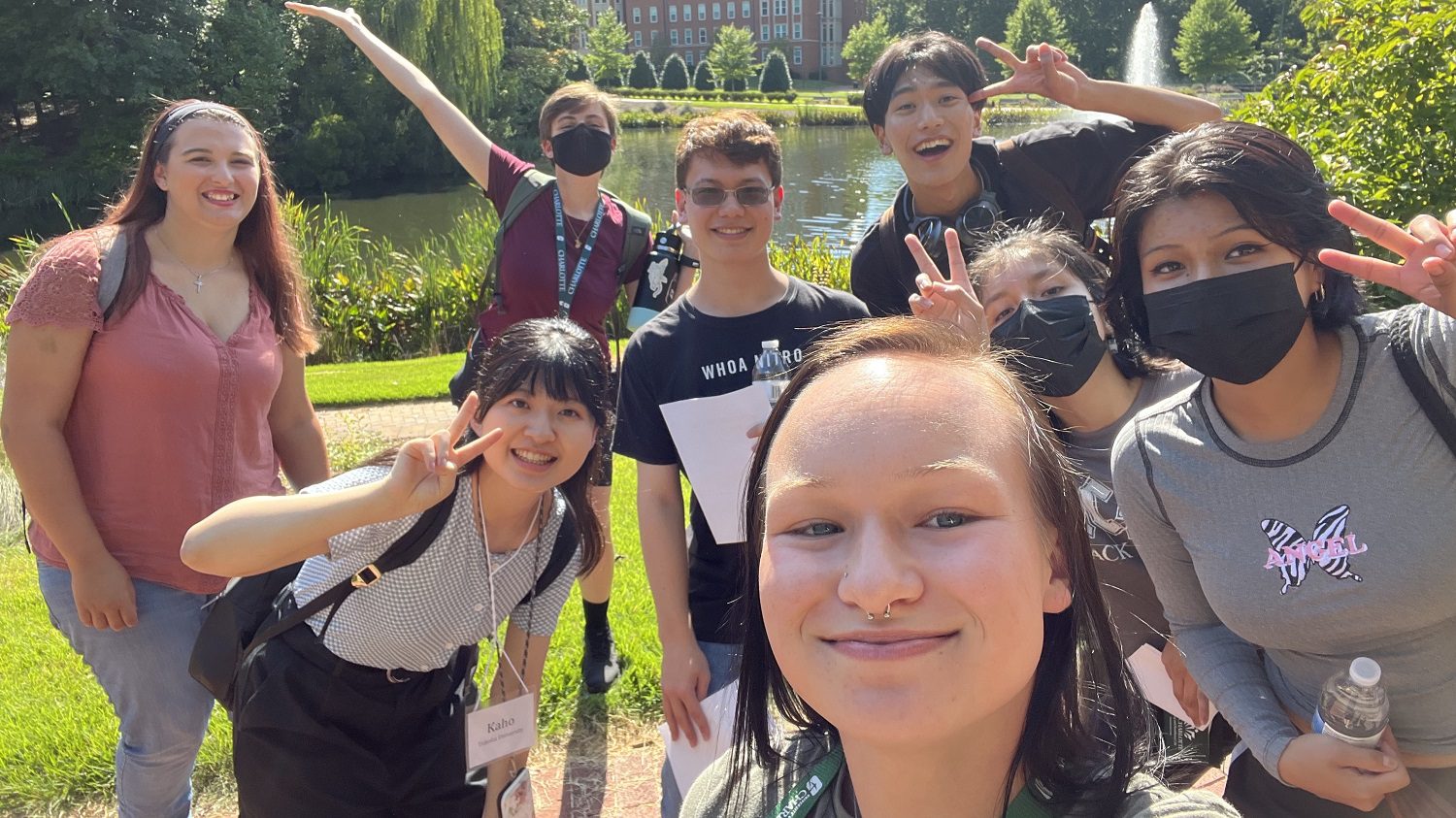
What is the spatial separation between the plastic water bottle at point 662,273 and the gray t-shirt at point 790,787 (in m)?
2.92

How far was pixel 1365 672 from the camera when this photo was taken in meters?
1.86

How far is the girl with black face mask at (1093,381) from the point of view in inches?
98.5

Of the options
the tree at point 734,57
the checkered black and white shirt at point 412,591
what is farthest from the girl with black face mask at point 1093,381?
the tree at point 734,57

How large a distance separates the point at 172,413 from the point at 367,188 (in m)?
35.6

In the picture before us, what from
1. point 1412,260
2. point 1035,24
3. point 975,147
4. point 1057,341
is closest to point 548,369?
point 1057,341

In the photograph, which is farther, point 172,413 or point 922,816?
point 172,413

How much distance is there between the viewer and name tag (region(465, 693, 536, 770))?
108 inches

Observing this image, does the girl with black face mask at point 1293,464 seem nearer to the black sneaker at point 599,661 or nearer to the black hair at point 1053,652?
the black hair at point 1053,652

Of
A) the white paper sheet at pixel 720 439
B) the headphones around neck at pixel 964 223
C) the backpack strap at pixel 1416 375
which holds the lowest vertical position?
the white paper sheet at pixel 720 439

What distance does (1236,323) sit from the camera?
1.98 m

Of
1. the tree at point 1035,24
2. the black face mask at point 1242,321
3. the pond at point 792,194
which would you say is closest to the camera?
the black face mask at point 1242,321

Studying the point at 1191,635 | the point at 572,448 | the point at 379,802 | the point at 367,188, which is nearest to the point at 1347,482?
the point at 1191,635

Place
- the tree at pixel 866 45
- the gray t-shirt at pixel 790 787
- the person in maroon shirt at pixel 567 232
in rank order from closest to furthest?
the gray t-shirt at pixel 790 787 → the person in maroon shirt at pixel 567 232 → the tree at pixel 866 45

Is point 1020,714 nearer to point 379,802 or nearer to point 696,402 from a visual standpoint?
point 696,402
